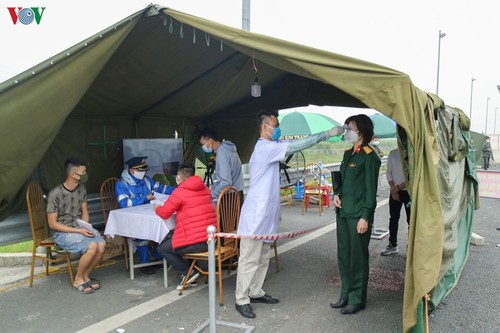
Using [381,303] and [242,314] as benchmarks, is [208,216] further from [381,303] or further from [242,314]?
[381,303]

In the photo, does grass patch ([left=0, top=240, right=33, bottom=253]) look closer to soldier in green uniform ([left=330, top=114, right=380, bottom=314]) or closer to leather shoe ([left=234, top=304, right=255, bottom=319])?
leather shoe ([left=234, top=304, right=255, bottom=319])

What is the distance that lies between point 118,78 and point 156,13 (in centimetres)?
175

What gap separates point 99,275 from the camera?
187 inches

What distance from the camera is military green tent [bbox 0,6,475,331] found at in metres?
2.73

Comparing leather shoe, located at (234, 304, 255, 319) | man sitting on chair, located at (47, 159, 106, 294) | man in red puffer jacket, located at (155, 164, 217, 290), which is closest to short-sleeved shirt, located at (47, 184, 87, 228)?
man sitting on chair, located at (47, 159, 106, 294)

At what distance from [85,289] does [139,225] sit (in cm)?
89

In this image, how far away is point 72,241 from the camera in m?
4.19

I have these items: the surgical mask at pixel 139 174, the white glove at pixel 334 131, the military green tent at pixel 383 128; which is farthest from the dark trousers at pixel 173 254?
the military green tent at pixel 383 128

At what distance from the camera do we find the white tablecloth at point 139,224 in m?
4.14

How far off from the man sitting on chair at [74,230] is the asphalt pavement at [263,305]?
19cm

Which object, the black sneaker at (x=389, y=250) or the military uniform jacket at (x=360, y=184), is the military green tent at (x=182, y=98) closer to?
the military uniform jacket at (x=360, y=184)

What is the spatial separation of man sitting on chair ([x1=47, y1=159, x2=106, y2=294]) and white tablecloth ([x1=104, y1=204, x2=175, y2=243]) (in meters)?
0.24

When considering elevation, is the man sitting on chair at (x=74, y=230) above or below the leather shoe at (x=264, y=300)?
above

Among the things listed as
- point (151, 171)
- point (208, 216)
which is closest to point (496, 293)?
point (208, 216)
